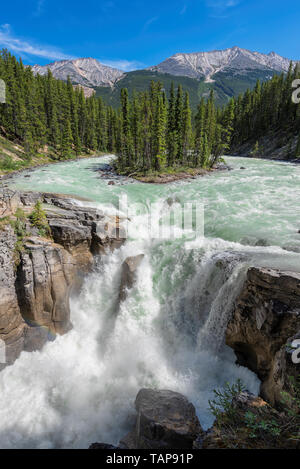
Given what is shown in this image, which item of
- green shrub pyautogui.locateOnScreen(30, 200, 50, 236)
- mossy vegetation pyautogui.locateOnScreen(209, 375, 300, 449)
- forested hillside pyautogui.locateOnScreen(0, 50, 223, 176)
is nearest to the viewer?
mossy vegetation pyautogui.locateOnScreen(209, 375, 300, 449)

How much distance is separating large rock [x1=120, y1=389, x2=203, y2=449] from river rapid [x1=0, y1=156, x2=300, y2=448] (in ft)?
2.75

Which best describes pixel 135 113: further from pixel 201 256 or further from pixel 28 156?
pixel 201 256

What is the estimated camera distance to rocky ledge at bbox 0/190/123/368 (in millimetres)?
9820

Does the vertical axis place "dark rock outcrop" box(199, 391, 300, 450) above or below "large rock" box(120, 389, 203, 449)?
above

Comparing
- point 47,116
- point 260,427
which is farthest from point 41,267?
point 47,116

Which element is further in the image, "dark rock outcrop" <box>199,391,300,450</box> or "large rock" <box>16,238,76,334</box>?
"large rock" <box>16,238,76,334</box>

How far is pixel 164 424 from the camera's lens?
6.53m

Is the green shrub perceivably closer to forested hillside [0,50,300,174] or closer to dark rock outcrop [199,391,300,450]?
dark rock outcrop [199,391,300,450]

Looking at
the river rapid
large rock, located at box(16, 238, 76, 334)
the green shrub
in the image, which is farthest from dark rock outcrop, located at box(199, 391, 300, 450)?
the green shrub

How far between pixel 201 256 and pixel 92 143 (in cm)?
6520

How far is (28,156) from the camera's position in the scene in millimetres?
36969

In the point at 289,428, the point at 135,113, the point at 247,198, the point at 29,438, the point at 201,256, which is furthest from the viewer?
the point at 135,113

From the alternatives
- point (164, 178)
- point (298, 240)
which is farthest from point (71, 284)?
point (164, 178)

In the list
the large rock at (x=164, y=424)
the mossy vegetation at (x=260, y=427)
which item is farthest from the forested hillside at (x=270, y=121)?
the large rock at (x=164, y=424)
